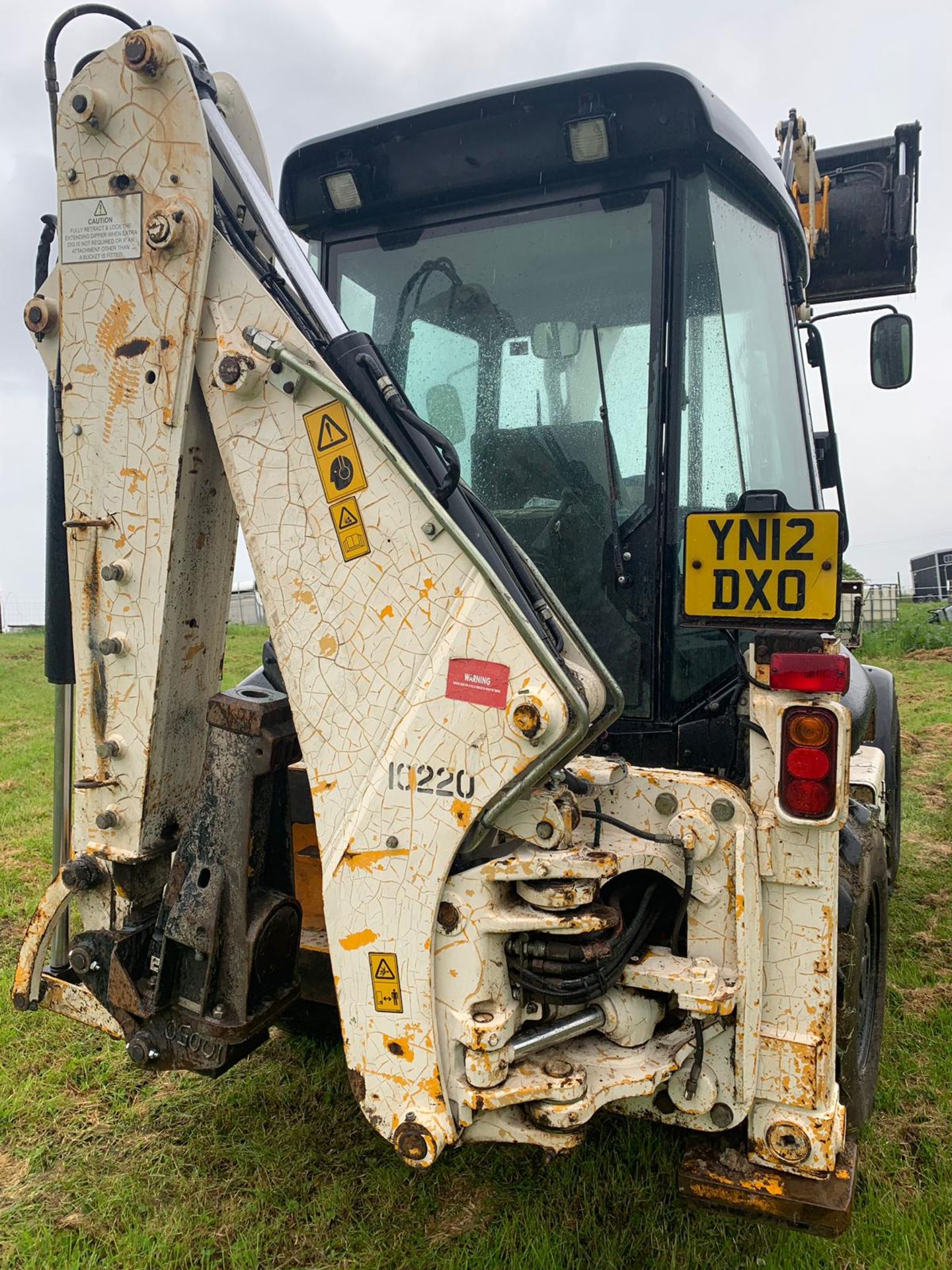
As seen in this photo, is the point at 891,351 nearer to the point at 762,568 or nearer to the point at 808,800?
the point at 762,568

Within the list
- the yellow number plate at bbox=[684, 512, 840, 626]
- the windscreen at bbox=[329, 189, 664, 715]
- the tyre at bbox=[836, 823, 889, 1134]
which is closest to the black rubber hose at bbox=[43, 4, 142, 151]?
the windscreen at bbox=[329, 189, 664, 715]

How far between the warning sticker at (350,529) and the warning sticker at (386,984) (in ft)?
2.74

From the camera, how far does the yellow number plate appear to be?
6.42 feet

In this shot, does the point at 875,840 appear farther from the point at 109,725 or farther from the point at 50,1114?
the point at 50,1114

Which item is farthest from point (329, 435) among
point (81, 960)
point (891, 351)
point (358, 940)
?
point (891, 351)

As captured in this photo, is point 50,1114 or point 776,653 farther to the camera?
point 50,1114

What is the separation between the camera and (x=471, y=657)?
192 cm

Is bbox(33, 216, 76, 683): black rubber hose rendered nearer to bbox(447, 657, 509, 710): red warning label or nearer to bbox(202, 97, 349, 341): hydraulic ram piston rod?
bbox(202, 97, 349, 341): hydraulic ram piston rod

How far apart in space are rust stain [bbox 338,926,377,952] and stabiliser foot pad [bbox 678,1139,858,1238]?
857 mm

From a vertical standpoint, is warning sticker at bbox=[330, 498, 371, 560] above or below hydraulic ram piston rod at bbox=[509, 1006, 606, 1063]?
above

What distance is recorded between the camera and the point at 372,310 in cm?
288

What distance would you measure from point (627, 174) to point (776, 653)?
4.27 feet

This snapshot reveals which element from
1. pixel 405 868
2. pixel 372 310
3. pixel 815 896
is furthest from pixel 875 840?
pixel 372 310

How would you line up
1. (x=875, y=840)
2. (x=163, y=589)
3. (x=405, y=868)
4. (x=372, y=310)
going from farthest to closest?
(x=372, y=310)
(x=875, y=840)
(x=163, y=589)
(x=405, y=868)
